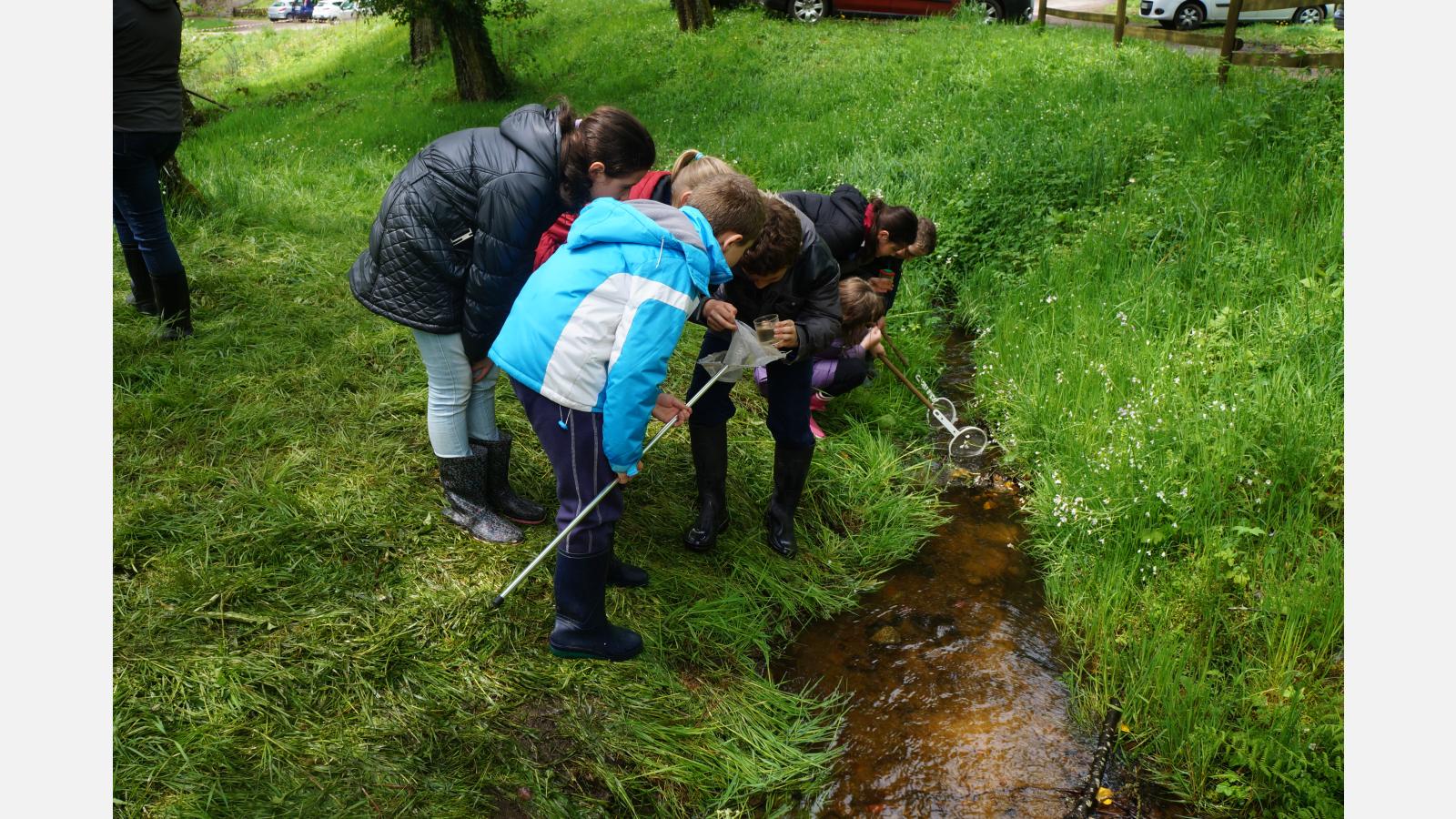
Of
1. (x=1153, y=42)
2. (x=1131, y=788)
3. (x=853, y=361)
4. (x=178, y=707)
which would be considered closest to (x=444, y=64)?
(x=1153, y=42)

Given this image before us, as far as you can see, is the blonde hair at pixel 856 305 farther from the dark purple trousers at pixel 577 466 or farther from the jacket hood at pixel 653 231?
the dark purple trousers at pixel 577 466

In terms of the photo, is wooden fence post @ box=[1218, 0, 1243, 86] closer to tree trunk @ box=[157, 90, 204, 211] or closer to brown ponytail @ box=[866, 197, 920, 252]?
brown ponytail @ box=[866, 197, 920, 252]

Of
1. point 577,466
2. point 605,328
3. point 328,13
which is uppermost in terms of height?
point 328,13

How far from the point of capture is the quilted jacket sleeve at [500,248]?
2.73 metres

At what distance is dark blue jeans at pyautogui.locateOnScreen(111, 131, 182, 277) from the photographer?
413cm

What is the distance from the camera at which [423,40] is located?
13484mm

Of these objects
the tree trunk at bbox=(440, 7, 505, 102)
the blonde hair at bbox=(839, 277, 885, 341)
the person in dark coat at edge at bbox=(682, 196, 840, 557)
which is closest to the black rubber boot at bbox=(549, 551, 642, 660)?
the person in dark coat at edge at bbox=(682, 196, 840, 557)

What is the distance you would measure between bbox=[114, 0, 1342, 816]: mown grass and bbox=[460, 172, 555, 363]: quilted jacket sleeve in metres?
0.95

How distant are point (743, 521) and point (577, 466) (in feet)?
4.59

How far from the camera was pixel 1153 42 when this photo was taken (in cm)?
1027

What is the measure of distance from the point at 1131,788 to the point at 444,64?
12.9 metres

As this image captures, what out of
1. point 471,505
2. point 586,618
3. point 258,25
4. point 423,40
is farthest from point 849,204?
point 258,25

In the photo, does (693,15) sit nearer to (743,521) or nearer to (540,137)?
(743,521)

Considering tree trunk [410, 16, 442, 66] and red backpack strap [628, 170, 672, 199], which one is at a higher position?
tree trunk [410, 16, 442, 66]
